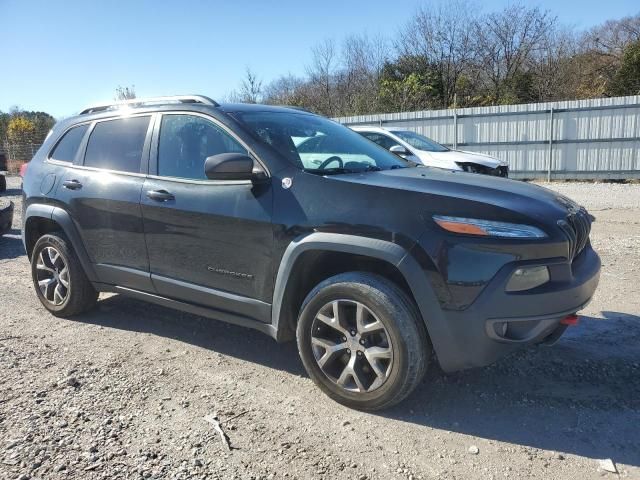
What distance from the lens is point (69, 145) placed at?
16.0 ft

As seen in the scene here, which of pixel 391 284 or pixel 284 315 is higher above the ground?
pixel 391 284

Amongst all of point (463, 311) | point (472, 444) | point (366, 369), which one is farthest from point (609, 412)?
point (366, 369)

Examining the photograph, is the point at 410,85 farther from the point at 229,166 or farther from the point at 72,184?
the point at 229,166

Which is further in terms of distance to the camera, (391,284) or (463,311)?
(391,284)

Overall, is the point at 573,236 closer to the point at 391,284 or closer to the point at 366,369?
the point at 391,284

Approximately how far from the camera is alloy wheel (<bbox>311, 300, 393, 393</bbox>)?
122 inches

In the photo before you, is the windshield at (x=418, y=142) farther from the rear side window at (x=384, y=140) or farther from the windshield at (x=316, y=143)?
the windshield at (x=316, y=143)

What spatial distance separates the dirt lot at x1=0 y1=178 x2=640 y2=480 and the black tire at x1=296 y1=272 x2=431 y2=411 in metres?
0.13

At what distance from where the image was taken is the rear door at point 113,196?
4.14 m

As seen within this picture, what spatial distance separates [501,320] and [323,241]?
3.48 feet

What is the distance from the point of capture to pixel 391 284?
3070 mm

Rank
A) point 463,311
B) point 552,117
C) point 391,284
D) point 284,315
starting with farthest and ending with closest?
point 552,117 < point 284,315 < point 391,284 < point 463,311

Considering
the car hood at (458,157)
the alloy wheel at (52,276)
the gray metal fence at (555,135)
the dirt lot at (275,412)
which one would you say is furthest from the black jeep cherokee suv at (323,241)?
the gray metal fence at (555,135)

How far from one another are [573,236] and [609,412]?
1034 mm
